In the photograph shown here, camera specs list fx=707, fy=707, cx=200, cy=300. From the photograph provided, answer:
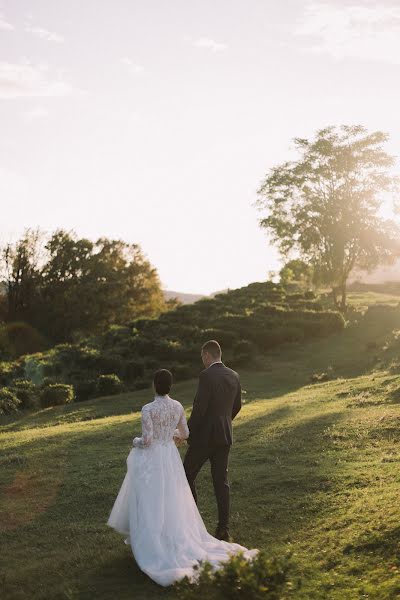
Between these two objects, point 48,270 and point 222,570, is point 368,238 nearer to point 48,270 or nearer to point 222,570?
point 48,270

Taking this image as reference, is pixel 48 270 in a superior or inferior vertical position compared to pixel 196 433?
superior

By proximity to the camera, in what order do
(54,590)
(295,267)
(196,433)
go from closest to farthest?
Answer: (54,590)
(196,433)
(295,267)

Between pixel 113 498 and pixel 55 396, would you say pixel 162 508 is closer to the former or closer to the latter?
pixel 113 498

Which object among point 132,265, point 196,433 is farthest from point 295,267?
point 196,433

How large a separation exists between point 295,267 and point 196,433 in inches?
2121

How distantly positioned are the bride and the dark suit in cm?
62

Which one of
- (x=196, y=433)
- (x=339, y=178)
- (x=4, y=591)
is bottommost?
(x=4, y=591)

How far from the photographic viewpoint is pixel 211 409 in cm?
1069

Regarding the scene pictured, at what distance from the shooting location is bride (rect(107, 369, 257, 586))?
9.29 meters

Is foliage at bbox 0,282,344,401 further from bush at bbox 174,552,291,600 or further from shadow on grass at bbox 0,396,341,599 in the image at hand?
bush at bbox 174,552,291,600

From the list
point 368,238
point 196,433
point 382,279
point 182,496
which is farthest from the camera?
point 382,279

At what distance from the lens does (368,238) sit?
191 ft

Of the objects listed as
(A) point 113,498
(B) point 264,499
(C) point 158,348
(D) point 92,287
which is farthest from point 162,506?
(D) point 92,287

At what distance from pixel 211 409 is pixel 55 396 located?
2417cm
